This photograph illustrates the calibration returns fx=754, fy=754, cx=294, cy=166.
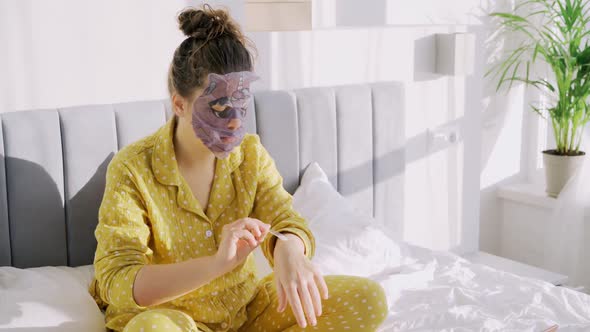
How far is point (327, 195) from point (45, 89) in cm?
89

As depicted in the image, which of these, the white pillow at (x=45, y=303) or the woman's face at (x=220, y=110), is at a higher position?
the woman's face at (x=220, y=110)

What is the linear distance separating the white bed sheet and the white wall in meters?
0.60

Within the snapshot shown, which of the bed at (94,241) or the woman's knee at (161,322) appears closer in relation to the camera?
the woman's knee at (161,322)

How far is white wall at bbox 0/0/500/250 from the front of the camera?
6.63 feet

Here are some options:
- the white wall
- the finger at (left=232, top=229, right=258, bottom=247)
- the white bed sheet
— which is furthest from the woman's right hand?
the white wall

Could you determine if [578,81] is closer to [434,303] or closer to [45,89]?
[434,303]

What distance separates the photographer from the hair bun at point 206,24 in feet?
5.66

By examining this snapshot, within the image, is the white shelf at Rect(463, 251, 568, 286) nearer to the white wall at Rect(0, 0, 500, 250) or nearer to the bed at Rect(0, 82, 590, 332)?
the white wall at Rect(0, 0, 500, 250)

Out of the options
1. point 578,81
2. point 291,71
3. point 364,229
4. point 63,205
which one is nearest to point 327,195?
point 364,229

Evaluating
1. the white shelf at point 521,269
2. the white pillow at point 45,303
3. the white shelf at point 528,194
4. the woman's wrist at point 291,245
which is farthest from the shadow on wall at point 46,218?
the white shelf at point 528,194

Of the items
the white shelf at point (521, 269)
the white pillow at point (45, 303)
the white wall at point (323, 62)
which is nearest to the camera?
the white pillow at point (45, 303)

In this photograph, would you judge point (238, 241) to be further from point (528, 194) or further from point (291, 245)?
point (528, 194)

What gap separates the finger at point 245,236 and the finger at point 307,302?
133 mm

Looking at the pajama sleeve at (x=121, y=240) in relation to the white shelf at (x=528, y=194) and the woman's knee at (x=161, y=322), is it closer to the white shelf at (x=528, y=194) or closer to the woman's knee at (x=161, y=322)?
the woman's knee at (x=161, y=322)
